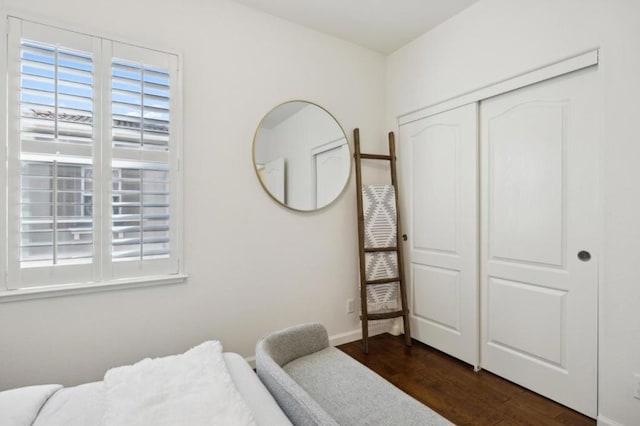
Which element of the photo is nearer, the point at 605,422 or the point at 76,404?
the point at 76,404

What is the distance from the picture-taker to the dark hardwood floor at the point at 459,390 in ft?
5.98

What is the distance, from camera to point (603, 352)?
1.71 meters

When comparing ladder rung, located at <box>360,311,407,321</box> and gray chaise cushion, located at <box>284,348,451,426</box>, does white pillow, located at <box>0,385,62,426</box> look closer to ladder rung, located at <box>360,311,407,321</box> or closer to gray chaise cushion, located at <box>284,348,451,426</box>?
gray chaise cushion, located at <box>284,348,451,426</box>

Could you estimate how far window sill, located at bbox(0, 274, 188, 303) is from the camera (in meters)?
1.68

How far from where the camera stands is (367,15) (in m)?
2.48

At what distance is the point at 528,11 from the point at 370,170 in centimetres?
156

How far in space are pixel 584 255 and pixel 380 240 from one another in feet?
4.56

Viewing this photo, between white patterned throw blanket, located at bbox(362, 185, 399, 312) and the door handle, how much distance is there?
51.7 inches

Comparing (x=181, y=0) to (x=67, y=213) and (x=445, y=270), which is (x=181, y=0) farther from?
(x=445, y=270)

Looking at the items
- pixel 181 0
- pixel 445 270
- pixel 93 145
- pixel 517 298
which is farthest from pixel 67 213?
pixel 517 298

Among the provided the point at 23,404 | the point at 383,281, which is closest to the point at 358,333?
the point at 383,281

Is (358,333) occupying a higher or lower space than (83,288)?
lower

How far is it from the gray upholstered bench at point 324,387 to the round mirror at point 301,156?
1.12 m

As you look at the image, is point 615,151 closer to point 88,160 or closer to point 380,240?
point 380,240
